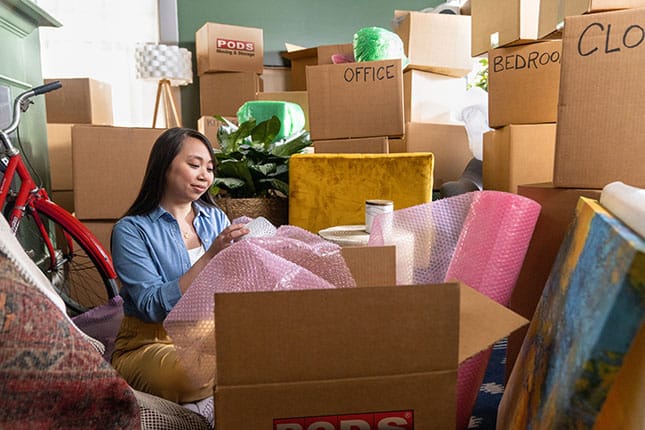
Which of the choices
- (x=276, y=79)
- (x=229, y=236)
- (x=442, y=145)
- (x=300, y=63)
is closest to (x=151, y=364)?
(x=229, y=236)

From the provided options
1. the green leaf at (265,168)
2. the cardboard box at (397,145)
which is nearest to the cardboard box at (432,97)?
the cardboard box at (397,145)

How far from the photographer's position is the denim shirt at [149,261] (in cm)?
120

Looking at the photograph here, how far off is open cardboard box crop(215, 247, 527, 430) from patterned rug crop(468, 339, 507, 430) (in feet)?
2.02

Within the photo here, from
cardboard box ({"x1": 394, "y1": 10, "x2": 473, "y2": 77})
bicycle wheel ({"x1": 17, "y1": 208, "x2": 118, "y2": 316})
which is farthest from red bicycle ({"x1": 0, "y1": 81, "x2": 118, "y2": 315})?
cardboard box ({"x1": 394, "y1": 10, "x2": 473, "y2": 77})

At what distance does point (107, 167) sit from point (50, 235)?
1.21 ft

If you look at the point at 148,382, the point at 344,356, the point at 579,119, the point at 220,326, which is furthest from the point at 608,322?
A: the point at 148,382

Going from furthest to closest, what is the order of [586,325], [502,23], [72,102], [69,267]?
[72,102]
[69,267]
[502,23]
[586,325]

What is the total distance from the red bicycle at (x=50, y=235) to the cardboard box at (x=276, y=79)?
2.49 meters

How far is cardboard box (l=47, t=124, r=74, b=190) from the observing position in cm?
262

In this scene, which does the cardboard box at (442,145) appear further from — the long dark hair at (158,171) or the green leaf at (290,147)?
the long dark hair at (158,171)

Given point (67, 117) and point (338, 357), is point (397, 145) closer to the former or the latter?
point (67, 117)

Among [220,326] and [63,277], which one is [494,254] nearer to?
[220,326]

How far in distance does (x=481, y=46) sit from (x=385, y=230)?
4.48ft

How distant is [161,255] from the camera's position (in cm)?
133
